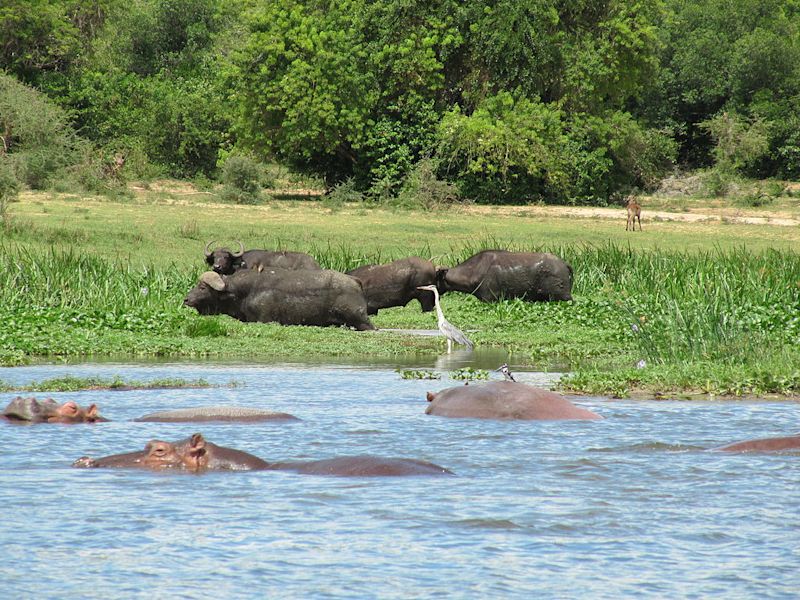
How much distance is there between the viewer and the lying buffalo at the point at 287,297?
53.8 ft

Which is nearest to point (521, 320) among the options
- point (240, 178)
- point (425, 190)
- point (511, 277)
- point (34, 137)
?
point (511, 277)

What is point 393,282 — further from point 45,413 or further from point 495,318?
point 45,413

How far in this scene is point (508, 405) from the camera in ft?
30.7

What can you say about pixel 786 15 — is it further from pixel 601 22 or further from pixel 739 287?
pixel 739 287

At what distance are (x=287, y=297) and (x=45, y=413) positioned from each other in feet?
24.7

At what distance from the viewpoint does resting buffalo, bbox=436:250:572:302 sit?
18.7 m

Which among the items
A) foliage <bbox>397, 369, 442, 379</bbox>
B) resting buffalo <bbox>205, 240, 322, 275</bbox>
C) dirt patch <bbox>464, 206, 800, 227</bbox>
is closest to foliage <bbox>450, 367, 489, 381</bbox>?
foliage <bbox>397, 369, 442, 379</bbox>

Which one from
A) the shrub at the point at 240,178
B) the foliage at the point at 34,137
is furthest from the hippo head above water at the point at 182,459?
the foliage at the point at 34,137

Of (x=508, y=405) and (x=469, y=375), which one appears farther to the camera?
(x=469, y=375)

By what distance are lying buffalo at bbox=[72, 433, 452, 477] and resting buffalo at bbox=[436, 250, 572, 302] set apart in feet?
37.0

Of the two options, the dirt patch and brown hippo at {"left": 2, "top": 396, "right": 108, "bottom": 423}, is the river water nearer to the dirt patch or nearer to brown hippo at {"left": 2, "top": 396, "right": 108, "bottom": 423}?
brown hippo at {"left": 2, "top": 396, "right": 108, "bottom": 423}

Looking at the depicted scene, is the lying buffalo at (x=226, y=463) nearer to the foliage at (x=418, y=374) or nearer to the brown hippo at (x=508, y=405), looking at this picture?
the brown hippo at (x=508, y=405)

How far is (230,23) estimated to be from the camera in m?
54.2

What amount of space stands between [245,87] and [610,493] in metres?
33.5
